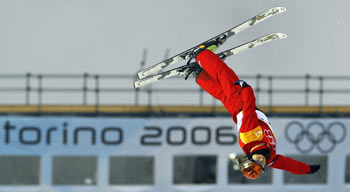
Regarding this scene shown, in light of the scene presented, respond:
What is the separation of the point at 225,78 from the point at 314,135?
582 cm

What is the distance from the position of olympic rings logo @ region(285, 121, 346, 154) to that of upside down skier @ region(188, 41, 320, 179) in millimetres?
4951

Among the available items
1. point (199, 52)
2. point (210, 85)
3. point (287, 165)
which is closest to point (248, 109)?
point (287, 165)

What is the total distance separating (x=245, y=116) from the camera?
19.4 feet

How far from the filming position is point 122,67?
54.7 ft

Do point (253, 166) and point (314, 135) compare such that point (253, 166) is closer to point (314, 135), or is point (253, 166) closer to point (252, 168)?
point (252, 168)

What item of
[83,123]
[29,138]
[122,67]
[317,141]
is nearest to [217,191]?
[317,141]

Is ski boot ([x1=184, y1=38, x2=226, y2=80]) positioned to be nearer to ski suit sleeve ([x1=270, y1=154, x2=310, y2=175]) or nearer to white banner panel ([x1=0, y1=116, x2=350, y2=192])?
ski suit sleeve ([x1=270, y1=154, x2=310, y2=175])

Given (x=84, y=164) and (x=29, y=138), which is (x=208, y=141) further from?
(x=29, y=138)

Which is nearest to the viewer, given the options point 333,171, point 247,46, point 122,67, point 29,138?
point 247,46

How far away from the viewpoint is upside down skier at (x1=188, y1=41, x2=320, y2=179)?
5.83m

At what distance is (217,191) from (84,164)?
3108 mm

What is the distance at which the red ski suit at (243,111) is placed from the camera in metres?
5.91

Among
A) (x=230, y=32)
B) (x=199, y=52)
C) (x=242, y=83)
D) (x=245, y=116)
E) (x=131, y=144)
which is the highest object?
A: (x=230, y=32)

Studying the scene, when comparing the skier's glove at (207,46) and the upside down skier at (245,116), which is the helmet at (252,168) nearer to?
the upside down skier at (245,116)
